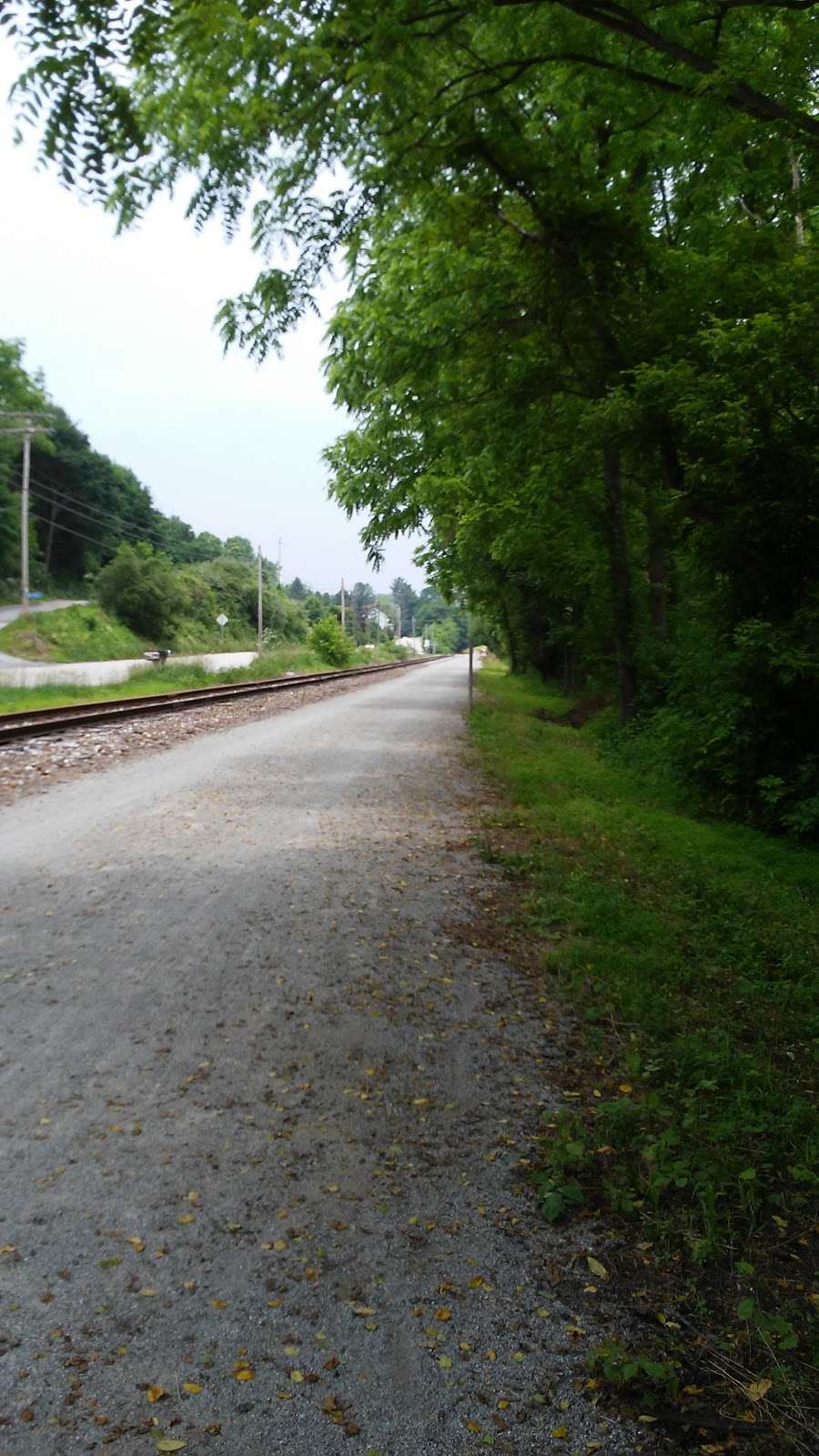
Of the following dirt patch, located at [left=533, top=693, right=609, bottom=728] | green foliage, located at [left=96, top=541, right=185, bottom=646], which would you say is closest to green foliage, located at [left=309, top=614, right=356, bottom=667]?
green foliage, located at [left=96, top=541, right=185, bottom=646]

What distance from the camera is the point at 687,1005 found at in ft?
15.9

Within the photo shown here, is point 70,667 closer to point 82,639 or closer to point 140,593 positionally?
point 82,639

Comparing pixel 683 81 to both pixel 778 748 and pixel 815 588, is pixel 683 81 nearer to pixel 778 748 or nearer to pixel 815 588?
pixel 815 588

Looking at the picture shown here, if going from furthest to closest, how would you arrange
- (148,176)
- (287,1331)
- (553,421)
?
(553,421) → (148,176) → (287,1331)

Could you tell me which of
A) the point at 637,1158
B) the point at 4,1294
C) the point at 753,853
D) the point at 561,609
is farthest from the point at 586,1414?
the point at 561,609

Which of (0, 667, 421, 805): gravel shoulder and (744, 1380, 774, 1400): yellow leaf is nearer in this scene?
(744, 1380, 774, 1400): yellow leaf

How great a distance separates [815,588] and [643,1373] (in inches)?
314

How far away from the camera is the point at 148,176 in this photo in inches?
184

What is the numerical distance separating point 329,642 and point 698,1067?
5087cm

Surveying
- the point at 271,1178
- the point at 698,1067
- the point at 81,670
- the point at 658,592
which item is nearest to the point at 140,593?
the point at 81,670

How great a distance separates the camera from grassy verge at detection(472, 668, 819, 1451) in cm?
277

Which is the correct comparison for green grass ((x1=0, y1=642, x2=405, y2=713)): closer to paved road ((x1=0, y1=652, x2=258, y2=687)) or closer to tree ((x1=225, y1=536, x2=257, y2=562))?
paved road ((x1=0, y1=652, x2=258, y2=687))

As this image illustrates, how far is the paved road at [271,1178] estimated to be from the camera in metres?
2.29

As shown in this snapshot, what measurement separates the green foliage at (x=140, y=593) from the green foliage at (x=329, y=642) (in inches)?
444
